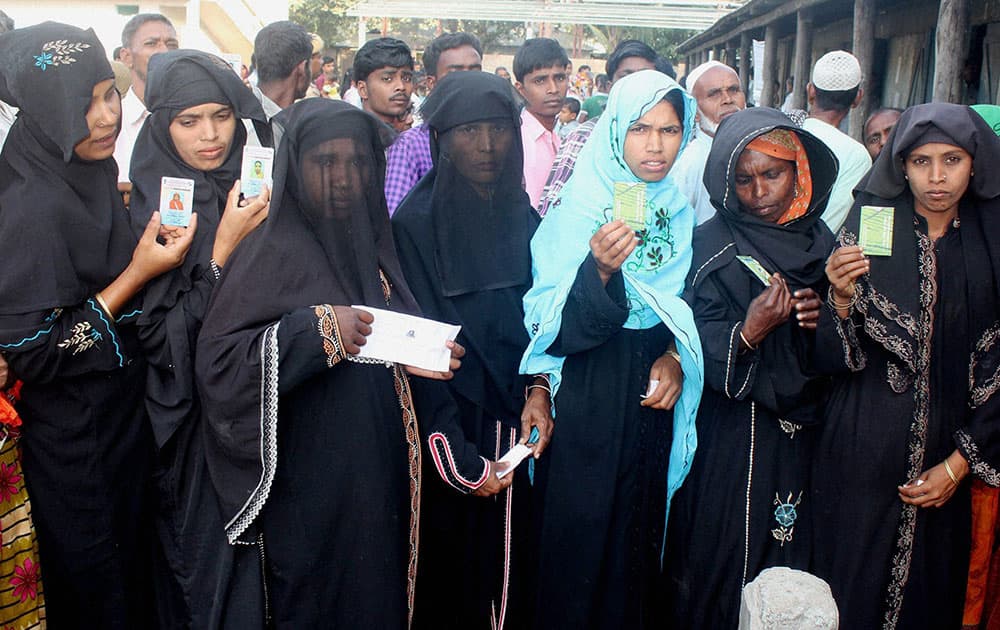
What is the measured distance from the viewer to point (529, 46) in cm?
576

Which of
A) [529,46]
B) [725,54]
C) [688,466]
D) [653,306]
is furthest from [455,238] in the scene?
[725,54]

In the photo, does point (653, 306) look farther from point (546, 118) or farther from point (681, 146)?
point (546, 118)

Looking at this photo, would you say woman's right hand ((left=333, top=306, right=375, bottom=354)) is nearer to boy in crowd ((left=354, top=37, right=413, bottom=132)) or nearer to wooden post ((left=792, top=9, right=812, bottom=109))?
boy in crowd ((left=354, top=37, right=413, bottom=132))

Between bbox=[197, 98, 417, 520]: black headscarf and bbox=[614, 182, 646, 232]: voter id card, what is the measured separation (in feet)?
2.46

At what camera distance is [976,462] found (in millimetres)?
2939

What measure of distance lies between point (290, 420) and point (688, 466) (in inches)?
54.7

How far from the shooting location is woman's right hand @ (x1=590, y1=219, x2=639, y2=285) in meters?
2.71

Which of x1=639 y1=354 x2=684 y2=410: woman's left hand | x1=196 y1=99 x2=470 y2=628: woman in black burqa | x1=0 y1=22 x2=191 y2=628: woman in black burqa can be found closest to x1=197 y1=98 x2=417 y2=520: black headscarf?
x1=196 y1=99 x2=470 y2=628: woman in black burqa

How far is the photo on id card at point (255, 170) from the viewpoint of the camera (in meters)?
2.84

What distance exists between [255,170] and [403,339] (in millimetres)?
810

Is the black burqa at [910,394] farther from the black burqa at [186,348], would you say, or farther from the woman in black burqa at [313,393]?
the black burqa at [186,348]

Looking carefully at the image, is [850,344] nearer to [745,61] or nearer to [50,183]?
[50,183]

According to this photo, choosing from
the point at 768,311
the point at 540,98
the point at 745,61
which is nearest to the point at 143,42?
the point at 540,98

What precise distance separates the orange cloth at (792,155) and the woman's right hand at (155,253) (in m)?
1.90
